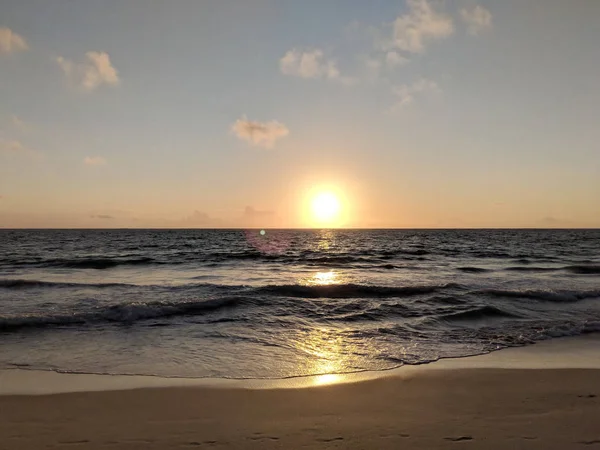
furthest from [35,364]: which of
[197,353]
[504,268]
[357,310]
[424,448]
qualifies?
[504,268]

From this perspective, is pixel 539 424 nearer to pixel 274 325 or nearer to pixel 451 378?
pixel 451 378

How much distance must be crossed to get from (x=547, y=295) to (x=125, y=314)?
16262mm

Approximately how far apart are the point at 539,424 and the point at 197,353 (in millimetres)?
6605

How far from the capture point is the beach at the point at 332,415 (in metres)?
4.97

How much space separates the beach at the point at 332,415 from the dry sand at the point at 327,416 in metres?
0.01

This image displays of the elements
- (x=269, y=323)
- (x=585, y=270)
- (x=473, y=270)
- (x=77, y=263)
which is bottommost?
(x=77, y=263)

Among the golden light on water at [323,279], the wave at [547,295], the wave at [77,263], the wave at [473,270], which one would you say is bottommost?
the wave at [77,263]

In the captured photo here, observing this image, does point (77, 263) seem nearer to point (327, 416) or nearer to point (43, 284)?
point (43, 284)

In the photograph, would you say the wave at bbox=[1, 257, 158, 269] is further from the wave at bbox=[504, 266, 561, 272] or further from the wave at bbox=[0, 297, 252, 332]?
the wave at bbox=[504, 266, 561, 272]

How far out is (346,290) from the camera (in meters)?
20.0

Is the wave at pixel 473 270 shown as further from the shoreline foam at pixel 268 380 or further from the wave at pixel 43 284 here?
the wave at pixel 43 284

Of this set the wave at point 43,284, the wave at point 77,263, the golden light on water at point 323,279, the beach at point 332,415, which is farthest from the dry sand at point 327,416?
the wave at point 77,263

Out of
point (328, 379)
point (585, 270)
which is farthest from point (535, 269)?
point (328, 379)

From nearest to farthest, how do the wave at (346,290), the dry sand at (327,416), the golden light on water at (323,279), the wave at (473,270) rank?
the dry sand at (327,416), the wave at (346,290), the golden light on water at (323,279), the wave at (473,270)
